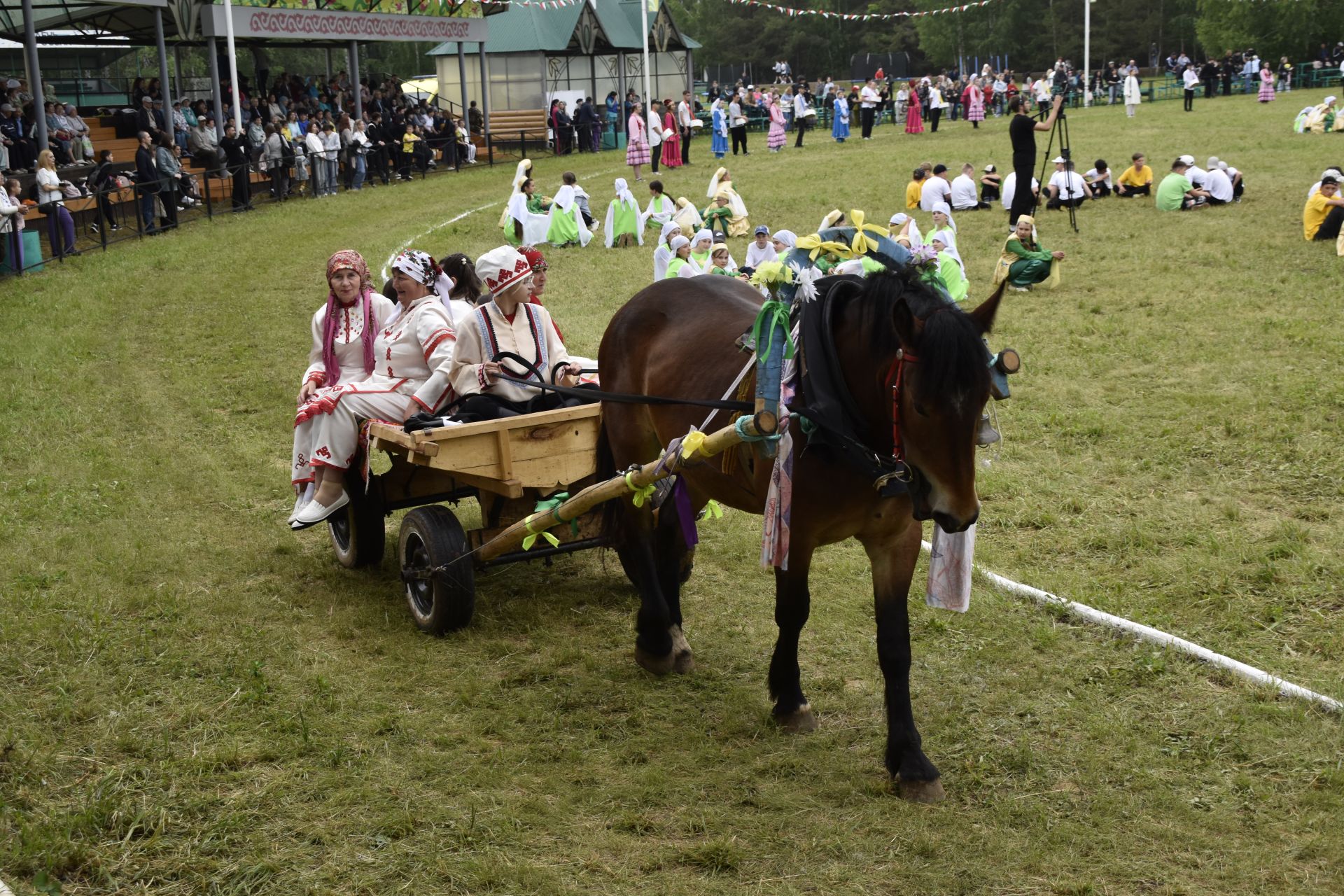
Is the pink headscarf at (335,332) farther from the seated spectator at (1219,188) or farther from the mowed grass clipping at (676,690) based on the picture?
the seated spectator at (1219,188)

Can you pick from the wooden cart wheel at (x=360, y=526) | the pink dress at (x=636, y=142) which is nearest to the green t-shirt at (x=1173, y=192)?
the pink dress at (x=636, y=142)

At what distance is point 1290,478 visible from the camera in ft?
27.8

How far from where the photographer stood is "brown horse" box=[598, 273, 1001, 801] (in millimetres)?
4199

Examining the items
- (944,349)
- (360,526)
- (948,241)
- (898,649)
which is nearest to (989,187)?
(948,241)

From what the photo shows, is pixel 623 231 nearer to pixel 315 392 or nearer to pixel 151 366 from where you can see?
pixel 151 366

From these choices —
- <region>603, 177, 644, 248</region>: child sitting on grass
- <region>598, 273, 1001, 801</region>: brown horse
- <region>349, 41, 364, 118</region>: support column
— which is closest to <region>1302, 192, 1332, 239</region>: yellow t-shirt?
<region>603, 177, 644, 248</region>: child sitting on grass

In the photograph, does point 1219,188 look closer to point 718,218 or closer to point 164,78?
point 718,218

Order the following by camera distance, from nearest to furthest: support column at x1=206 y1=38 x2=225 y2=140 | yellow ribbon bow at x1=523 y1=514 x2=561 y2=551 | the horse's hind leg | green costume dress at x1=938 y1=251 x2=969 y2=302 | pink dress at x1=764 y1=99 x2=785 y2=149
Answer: yellow ribbon bow at x1=523 y1=514 x2=561 y2=551, the horse's hind leg, green costume dress at x1=938 y1=251 x2=969 y2=302, support column at x1=206 y1=38 x2=225 y2=140, pink dress at x1=764 y1=99 x2=785 y2=149

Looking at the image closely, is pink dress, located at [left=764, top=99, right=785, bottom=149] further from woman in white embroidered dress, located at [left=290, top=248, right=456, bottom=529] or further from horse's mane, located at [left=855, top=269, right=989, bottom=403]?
horse's mane, located at [left=855, top=269, right=989, bottom=403]

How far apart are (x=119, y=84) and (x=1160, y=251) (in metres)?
32.2

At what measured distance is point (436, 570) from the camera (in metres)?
6.20

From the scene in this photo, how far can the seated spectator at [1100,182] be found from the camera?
77.0ft

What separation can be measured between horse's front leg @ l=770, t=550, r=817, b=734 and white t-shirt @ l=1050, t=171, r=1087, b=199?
18127 millimetres

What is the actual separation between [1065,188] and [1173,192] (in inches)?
68.7
